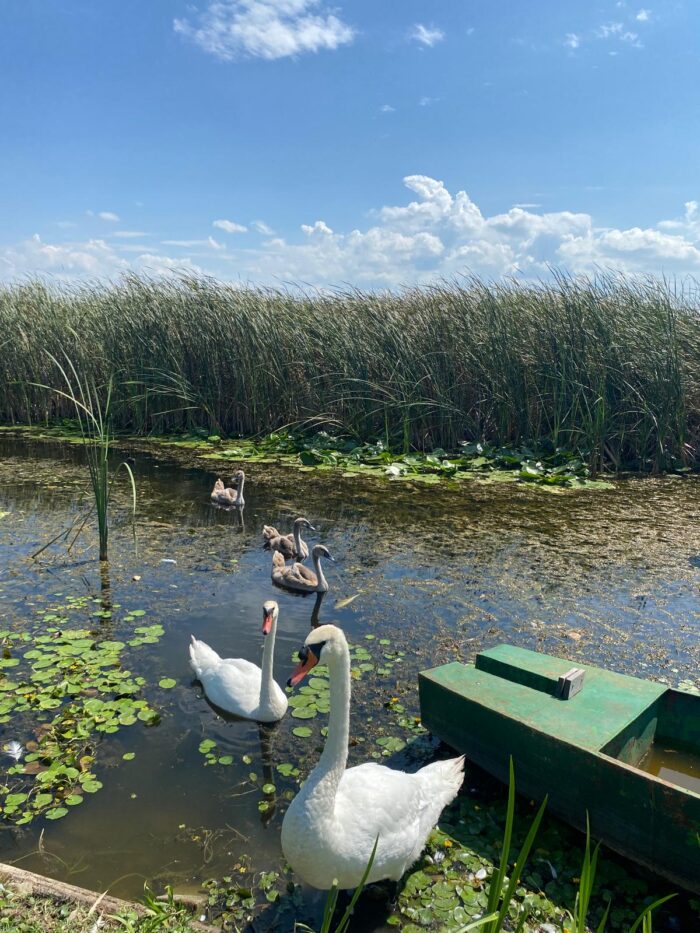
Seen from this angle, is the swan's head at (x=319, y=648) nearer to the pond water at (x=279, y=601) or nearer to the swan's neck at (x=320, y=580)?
the pond water at (x=279, y=601)

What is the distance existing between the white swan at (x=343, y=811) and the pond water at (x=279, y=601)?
0.52m

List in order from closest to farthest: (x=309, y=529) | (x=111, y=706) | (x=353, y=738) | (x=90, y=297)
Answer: (x=353, y=738) → (x=111, y=706) → (x=309, y=529) → (x=90, y=297)

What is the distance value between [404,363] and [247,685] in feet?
28.2

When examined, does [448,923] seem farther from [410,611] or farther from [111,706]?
[410,611]

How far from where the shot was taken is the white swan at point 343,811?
2580 mm

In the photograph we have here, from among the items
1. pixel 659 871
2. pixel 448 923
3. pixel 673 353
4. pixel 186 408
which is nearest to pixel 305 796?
pixel 448 923

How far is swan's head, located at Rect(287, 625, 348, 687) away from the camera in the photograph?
2.74 meters

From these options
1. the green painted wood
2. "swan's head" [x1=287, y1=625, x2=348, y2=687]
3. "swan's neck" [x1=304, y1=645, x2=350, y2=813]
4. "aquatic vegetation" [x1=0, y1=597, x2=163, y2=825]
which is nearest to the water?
the green painted wood

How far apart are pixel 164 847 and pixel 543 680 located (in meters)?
1.99

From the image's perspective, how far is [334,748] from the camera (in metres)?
2.70

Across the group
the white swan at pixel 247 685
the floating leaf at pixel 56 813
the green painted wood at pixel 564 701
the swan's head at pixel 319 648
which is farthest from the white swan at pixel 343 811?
the floating leaf at pixel 56 813

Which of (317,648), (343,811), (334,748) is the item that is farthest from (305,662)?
(343,811)

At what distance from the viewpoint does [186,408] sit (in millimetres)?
13602

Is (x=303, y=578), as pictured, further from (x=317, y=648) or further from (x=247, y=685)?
(x=317, y=648)
